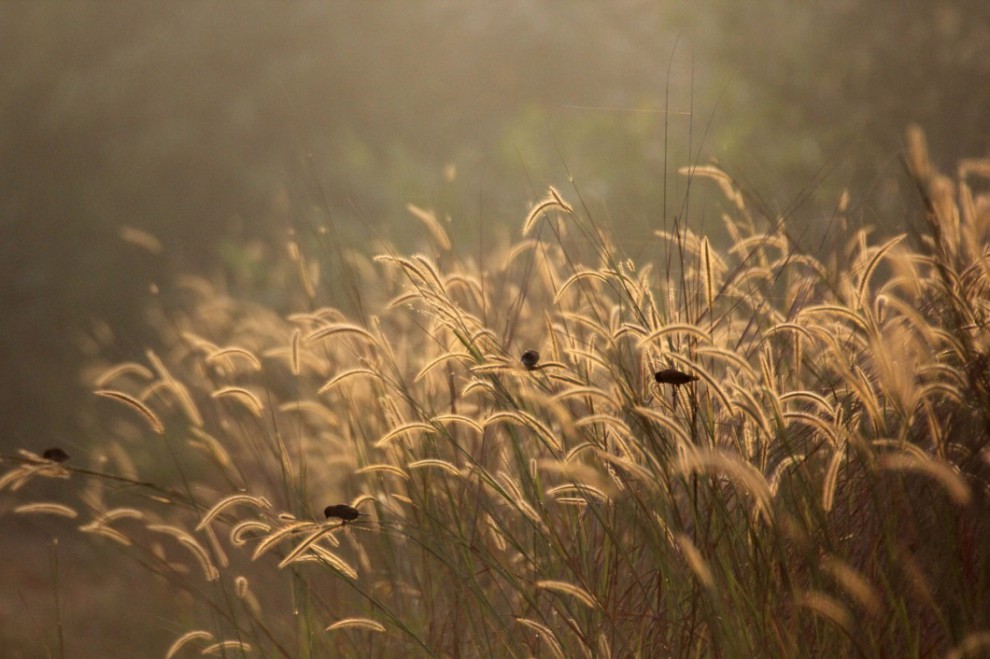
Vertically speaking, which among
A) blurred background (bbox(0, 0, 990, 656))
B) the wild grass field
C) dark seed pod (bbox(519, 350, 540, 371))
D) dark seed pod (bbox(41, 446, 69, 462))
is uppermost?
blurred background (bbox(0, 0, 990, 656))

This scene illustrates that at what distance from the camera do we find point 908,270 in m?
1.80

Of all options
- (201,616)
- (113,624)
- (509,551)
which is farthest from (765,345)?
(113,624)

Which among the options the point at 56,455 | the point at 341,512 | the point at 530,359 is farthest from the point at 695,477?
the point at 56,455

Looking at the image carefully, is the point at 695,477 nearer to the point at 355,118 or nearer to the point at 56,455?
the point at 56,455

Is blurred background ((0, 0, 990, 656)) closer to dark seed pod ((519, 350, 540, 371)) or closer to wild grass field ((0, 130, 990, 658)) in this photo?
wild grass field ((0, 130, 990, 658))

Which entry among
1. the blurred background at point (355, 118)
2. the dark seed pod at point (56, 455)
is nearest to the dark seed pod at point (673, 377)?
the dark seed pod at point (56, 455)

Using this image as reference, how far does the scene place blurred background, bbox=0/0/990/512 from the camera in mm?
9047

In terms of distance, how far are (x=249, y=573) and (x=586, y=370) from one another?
209 centimetres

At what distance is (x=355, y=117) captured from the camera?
10.5 metres

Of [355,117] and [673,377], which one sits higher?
[355,117]

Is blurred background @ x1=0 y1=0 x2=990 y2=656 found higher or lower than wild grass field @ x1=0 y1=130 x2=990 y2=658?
higher

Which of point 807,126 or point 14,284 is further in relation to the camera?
point 807,126

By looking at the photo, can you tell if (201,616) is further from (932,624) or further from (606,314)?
(932,624)

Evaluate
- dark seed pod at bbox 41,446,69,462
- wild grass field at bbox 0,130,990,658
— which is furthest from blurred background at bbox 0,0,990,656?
dark seed pod at bbox 41,446,69,462
